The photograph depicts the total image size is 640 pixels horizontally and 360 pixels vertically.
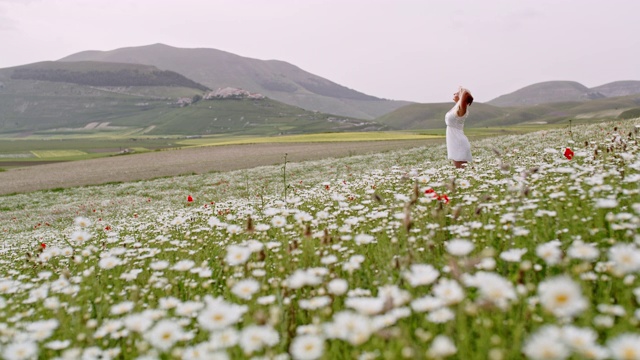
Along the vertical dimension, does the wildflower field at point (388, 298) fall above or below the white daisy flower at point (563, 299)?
below

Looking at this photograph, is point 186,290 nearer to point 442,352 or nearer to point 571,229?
point 442,352

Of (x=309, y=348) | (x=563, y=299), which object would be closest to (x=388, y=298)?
(x=309, y=348)

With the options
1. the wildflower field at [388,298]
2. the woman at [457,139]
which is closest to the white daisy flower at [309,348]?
the wildflower field at [388,298]

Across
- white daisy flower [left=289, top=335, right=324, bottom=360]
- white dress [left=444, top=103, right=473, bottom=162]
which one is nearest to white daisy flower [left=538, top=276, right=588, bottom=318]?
white daisy flower [left=289, top=335, right=324, bottom=360]

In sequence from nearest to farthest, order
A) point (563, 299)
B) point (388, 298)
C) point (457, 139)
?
point (563, 299) → point (388, 298) → point (457, 139)

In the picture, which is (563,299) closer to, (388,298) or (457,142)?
(388,298)

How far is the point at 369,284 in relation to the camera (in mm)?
4125

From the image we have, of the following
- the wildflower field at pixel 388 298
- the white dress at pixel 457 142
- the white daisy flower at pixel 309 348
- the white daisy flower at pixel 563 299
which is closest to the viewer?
the white daisy flower at pixel 563 299

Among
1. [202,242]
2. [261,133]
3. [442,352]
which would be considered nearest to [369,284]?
[442,352]

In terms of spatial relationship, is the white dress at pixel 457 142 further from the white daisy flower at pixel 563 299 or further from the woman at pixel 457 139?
the white daisy flower at pixel 563 299

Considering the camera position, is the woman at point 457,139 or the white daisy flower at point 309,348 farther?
the woman at point 457,139

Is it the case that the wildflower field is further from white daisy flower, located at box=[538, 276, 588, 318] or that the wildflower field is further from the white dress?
the white dress

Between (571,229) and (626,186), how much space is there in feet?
7.11

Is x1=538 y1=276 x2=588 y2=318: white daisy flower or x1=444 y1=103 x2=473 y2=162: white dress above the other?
x1=444 y1=103 x2=473 y2=162: white dress
